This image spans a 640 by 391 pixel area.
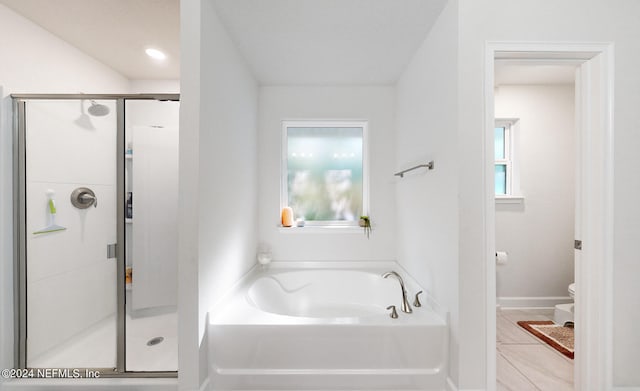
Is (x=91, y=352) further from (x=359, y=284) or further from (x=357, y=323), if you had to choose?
(x=359, y=284)

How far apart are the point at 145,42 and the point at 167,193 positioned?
1247 millimetres

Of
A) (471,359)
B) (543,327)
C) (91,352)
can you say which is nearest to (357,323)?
(471,359)

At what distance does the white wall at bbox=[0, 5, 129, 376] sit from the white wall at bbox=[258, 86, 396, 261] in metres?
1.55

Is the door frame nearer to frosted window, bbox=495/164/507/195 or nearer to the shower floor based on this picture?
frosted window, bbox=495/164/507/195

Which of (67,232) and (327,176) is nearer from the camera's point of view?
(67,232)

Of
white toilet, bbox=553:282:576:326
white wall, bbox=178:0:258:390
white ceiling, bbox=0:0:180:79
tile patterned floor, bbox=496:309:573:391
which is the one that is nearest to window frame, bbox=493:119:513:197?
white toilet, bbox=553:282:576:326

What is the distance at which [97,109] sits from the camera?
1736mm

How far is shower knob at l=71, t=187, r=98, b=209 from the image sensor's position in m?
1.81

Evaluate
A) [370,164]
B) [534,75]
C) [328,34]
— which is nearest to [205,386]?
[370,164]

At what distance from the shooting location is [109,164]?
5.62 ft

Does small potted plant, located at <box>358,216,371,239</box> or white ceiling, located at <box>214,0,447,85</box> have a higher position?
white ceiling, located at <box>214,0,447,85</box>

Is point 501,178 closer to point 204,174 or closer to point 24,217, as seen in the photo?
point 204,174

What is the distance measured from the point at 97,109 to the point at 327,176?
193cm

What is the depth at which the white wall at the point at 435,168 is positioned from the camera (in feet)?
4.70
